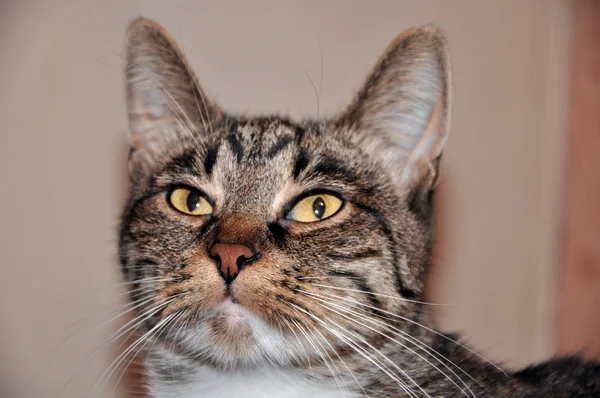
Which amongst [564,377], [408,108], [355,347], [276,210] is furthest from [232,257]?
[564,377]

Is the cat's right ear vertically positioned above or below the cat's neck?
above

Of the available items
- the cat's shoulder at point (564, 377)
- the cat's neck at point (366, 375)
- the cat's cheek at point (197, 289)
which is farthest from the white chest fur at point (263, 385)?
the cat's shoulder at point (564, 377)

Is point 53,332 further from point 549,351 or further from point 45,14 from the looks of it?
point 549,351

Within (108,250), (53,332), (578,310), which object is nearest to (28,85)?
(108,250)

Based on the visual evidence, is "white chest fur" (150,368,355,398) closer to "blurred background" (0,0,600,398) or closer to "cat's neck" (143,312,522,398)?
"cat's neck" (143,312,522,398)

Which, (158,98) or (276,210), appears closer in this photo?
(276,210)

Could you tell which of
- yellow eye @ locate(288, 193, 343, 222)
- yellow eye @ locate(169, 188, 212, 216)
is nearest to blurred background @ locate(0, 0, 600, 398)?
yellow eye @ locate(169, 188, 212, 216)

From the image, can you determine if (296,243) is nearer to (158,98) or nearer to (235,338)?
(235,338)
